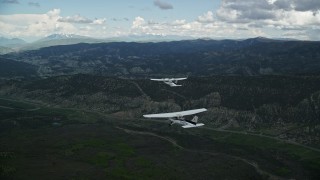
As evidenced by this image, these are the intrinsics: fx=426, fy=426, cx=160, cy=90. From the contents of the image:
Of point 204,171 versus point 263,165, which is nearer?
point 204,171

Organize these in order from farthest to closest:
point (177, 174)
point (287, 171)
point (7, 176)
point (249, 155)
Result: point (249, 155) < point (287, 171) < point (177, 174) < point (7, 176)

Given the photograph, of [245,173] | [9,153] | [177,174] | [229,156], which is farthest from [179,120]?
[9,153]

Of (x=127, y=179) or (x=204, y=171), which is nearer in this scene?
(x=127, y=179)

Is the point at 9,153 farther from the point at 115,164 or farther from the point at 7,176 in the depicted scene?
the point at 115,164

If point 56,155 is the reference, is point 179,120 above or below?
above

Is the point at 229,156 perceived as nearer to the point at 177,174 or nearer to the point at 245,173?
the point at 245,173

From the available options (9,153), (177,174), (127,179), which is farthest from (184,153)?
(9,153)

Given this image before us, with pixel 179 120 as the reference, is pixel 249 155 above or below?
below

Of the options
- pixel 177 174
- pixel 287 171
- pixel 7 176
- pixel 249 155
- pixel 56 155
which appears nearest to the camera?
pixel 7 176

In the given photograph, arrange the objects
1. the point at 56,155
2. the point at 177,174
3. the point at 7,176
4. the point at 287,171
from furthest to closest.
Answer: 1. the point at 56,155
2. the point at 287,171
3. the point at 177,174
4. the point at 7,176
